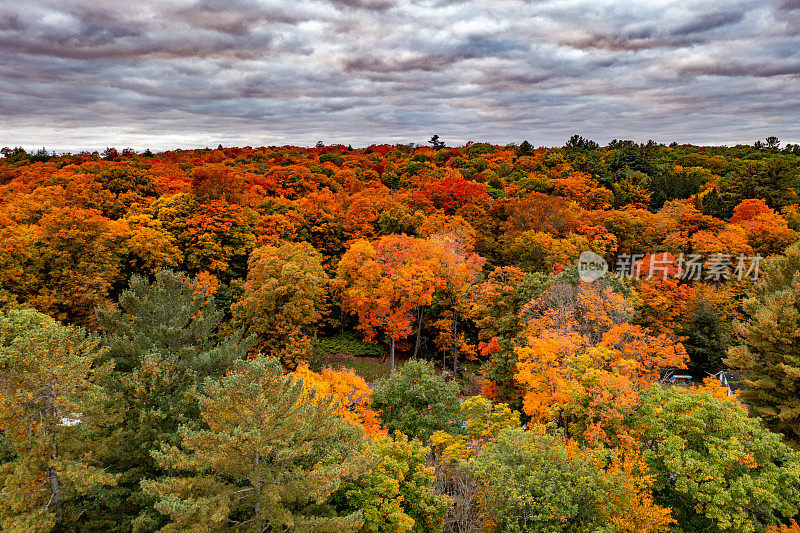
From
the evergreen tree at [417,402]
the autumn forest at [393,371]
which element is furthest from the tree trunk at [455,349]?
the evergreen tree at [417,402]

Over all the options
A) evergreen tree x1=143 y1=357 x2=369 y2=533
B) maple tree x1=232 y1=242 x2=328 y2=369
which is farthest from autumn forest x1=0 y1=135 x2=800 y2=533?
maple tree x1=232 y1=242 x2=328 y2=369

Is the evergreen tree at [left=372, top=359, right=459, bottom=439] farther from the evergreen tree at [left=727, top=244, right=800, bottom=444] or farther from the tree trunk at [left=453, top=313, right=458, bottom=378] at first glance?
the evergreen tree at [left=727, top=244, right=800, bottom=444]

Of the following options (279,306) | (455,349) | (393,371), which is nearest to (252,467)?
(393,371)

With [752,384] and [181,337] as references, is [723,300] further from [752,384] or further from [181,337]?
[181,337]

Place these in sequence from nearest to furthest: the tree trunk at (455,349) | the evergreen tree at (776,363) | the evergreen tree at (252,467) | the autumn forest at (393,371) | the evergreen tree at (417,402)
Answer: the evergreen tree at (252,467) < the autumn forest at (393,371) < the evergreen tree at (776,363) < the evergreen tree at (417,402) < the tree trunk at (455,349)

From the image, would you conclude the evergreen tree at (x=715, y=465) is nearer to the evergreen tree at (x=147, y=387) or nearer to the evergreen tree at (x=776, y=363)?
the evergreen tree at (x=776, y=363)

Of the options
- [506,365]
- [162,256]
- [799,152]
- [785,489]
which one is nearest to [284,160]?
→ [162,256]

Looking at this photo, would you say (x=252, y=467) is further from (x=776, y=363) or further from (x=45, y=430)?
(x=776, y=363)
